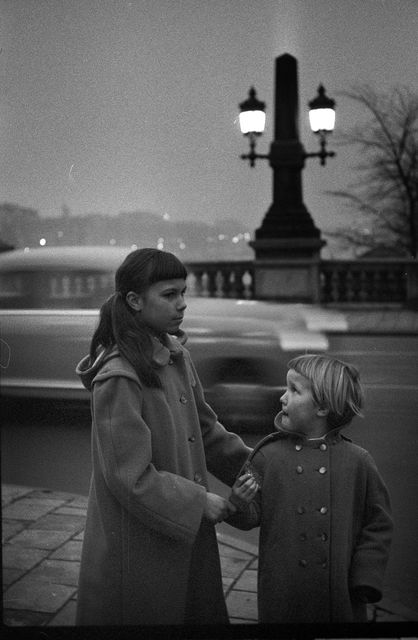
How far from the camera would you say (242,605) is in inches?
97.4

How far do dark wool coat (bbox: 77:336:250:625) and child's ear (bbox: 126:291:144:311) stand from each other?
0.15 m

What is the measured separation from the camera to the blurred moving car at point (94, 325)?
7.83 feet

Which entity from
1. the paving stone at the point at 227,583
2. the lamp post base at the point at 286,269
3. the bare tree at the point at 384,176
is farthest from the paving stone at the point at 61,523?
the bare tree at the point at 384,176

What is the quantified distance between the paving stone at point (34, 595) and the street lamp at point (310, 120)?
1.66 meters

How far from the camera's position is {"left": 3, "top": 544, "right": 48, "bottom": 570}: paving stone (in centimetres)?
252

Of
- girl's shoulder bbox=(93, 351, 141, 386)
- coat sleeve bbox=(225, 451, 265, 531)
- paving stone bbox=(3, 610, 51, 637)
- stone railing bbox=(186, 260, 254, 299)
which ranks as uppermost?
stone railing bbox=(186, 260, 254, 299)

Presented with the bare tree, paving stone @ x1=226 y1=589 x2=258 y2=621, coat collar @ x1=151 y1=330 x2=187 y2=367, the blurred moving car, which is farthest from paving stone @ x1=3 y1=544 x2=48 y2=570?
the bare tree

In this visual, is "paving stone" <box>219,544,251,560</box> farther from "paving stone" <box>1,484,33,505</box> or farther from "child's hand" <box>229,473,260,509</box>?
"paving stone" <box>1,484,33,505</box>

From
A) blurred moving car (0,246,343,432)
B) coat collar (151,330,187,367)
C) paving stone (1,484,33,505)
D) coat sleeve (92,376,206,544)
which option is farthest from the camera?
paving stone (1,484,33,505)

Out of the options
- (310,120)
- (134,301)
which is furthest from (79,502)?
(310,120)

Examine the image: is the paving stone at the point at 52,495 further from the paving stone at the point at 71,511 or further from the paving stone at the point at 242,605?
the paving stone at the point at 242,605

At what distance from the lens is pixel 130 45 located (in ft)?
8.29

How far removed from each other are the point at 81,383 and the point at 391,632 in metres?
1.36

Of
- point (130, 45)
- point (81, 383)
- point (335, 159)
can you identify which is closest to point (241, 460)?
point (81, 383)
